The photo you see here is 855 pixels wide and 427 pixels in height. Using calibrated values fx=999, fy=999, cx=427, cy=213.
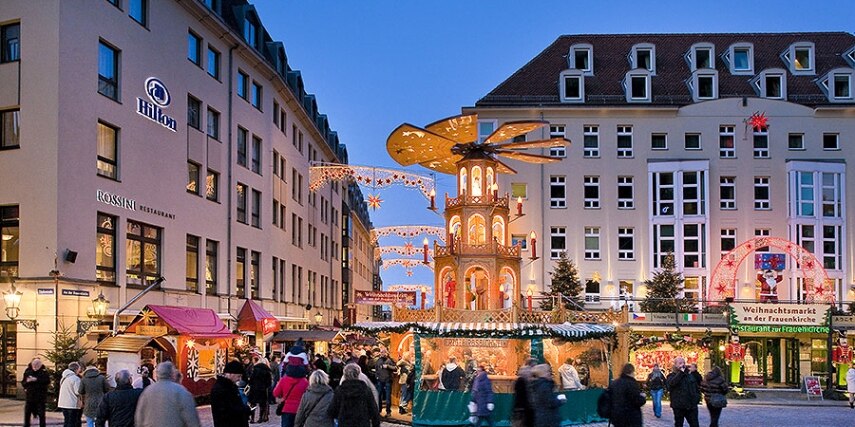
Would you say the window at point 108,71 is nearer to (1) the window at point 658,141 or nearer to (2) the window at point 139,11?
(2) the window at point 139,11

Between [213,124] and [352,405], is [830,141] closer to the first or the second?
[213,124]

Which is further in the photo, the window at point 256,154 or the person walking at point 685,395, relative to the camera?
the window at point 256,154

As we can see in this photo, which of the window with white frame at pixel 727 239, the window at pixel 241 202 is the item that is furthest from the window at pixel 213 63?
the window with white frame at pixel 727 239

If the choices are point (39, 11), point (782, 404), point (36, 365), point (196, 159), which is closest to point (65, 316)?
point (36, 365)

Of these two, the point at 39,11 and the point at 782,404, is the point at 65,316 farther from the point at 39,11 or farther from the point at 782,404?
the point at 782,404

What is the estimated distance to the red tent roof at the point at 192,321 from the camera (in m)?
27.2

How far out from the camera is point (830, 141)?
48250mm

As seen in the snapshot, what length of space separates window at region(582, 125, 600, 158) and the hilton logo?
2191cm

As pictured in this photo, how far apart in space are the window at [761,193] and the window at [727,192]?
3.40ft

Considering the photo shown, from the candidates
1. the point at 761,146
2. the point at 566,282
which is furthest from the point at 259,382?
the point at 761,146

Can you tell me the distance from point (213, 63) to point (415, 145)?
37.0 ft

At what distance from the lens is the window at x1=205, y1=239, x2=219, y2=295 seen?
123 ft

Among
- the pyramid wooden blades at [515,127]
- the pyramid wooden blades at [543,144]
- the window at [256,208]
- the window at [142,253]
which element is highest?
the pyramid wooden blades at [515,127]

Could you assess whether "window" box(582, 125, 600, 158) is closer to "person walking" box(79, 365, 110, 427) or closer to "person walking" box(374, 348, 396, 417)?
"person walking" box(374, 348, 396, 417)
